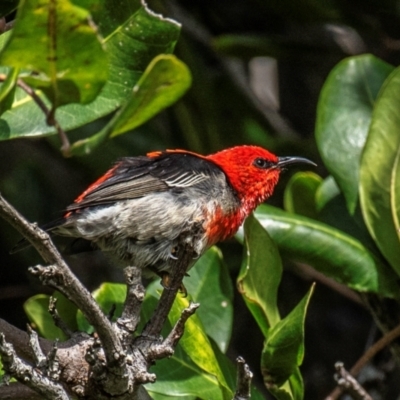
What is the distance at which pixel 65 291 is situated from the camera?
9.14 feet

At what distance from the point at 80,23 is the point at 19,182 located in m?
3.35

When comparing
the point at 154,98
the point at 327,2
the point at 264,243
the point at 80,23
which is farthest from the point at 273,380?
the point at 327,2

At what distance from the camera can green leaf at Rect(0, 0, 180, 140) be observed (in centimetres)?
325

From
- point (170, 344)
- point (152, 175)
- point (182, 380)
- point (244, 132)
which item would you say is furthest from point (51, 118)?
point (244, 132)

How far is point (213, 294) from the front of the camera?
173 inches

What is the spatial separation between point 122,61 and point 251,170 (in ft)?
5.67

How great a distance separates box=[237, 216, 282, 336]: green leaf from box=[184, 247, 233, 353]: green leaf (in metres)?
0.41

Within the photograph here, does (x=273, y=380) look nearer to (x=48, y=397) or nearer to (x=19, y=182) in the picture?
(x=48, y=397)

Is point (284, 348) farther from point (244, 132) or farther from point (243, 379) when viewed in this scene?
point (244, 132)

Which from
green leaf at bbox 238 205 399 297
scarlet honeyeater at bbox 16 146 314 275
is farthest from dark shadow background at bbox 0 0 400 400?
green leaf at bbox 238 205 399 297

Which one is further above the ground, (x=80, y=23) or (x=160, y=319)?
(x=80, y=23)

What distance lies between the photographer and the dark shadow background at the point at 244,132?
18.2ft

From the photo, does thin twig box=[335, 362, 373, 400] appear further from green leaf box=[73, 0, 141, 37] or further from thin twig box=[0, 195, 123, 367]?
green leaf box=[73, 0, 141, 37]

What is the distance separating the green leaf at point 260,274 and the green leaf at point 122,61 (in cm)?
79
